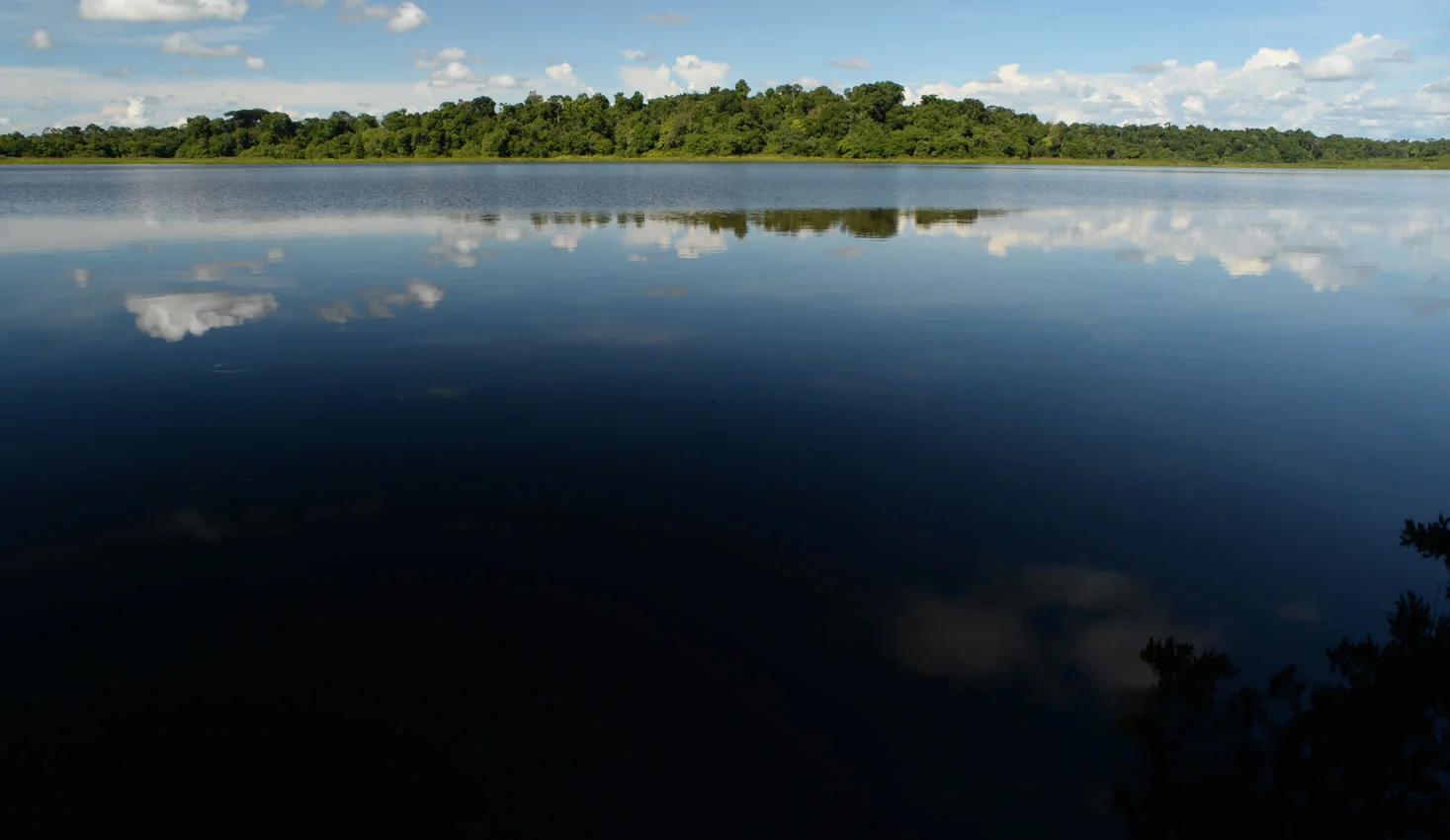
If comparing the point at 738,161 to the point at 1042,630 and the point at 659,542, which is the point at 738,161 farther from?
the point at 1042,630

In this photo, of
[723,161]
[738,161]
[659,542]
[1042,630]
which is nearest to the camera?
[1042,630]

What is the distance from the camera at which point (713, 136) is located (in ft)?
493

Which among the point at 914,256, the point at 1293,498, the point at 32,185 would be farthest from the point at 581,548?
the point at 32,185

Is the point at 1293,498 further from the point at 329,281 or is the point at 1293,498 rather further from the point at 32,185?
the point at 32,185

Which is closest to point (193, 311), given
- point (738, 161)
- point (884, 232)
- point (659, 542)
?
point (659, 542)

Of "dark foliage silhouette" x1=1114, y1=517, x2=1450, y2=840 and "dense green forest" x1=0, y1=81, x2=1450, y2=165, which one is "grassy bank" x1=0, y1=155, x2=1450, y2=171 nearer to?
"dense green forest" x1=0, y1=81, x2=1450, y2=165

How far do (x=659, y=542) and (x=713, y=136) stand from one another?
150m

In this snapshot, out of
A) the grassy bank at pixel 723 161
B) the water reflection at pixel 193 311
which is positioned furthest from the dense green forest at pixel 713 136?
the water reflection at pixel 193 311

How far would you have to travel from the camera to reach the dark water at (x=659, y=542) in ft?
19.6

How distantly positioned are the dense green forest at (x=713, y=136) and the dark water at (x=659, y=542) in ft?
454

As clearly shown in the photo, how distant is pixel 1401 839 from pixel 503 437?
10269 millimetres

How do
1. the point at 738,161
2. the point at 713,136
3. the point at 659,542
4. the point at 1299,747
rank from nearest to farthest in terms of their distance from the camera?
the point at 1299,747
the point at 659,542
the point at 738,161
the point at 713,136

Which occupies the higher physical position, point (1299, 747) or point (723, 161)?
point (723, 161)

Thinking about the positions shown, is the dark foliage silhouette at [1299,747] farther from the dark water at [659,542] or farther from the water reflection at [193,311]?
the water reflection at [193,311]
